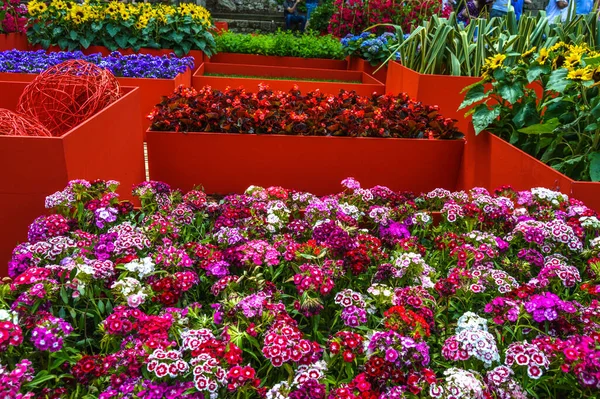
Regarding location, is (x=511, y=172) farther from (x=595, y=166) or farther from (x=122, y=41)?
(x=122, y=41)

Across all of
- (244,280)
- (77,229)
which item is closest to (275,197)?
(244,280)

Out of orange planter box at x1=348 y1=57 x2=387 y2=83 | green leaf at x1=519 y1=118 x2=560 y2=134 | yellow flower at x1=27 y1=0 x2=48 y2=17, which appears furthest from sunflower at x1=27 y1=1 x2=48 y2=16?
green leaf at x1=519 y1=118 x2=560 y2=134

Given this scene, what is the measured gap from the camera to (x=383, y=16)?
7957mm

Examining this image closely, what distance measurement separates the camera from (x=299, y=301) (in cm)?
162

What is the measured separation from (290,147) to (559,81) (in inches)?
65.0

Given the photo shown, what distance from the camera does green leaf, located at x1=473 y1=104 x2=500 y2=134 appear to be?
3.11 m

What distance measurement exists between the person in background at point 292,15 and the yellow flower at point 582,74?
11.3 m

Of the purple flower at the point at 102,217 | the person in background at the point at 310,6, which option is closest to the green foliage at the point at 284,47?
the person in background at the point at 310,6

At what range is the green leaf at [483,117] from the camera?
10.2ft

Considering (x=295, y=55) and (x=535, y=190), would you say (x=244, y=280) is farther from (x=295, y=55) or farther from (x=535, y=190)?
(x=295, y=55)

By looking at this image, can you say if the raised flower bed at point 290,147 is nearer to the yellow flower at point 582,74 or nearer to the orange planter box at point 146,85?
the yellow flower at point 582,74

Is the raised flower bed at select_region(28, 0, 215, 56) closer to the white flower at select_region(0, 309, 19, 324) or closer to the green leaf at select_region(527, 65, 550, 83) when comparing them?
the green leaf at select_region(527, 65, 550, 83)

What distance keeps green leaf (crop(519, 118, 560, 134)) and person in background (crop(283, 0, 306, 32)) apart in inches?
436

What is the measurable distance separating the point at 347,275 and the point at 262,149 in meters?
1.68
